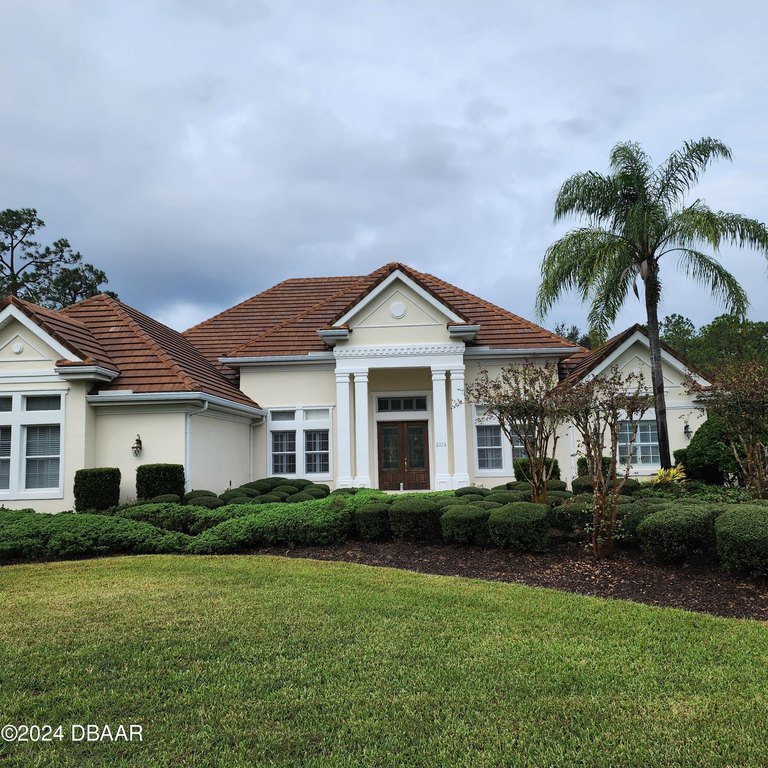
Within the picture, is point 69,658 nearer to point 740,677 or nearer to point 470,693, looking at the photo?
point 470,693

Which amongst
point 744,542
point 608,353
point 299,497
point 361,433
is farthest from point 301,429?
point 744,542

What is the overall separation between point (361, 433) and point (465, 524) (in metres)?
8.21

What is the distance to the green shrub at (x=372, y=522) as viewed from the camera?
10.6 m

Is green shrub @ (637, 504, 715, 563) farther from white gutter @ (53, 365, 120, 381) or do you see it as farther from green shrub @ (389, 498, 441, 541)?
white gutter @ (53, 365, 120, 381)

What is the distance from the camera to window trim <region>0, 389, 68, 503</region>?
1422cm

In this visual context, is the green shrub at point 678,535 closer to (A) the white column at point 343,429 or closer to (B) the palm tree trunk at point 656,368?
(B) the palm tree trunk at point 656,368

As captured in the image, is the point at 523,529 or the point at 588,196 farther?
the point at 588,196

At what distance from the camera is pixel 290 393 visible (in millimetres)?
18969

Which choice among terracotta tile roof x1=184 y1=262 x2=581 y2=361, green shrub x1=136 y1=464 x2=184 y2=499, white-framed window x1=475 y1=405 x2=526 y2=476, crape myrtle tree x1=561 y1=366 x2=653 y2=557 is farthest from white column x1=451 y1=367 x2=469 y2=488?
green shrub x1=136 y1=464 x2=184 y2=499

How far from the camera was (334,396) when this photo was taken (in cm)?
1888

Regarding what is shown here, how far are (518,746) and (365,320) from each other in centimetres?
1496

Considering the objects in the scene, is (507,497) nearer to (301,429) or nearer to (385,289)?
(385,289)

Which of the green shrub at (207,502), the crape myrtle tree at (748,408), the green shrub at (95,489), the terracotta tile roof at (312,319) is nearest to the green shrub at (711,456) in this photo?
the crape myrtle tree at (748,408)

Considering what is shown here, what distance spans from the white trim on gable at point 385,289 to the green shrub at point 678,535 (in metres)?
10.3
